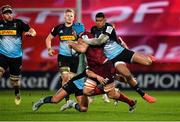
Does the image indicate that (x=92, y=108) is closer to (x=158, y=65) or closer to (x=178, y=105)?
(x=178, y=105)

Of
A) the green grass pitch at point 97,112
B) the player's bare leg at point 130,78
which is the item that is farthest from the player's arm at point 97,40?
the green grass pitch at point 97,112

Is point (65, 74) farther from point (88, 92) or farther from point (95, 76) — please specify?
point (95, 76)

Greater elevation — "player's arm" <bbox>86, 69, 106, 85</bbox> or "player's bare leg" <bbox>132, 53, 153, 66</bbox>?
"player's bare leg" <bbox>132, 53, 153, 66</bbox>

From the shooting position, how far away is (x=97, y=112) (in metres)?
13.5

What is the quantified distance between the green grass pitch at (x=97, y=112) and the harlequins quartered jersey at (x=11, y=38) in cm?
109

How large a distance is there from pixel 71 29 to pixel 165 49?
17.8 ft

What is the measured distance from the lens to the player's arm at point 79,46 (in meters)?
12.2

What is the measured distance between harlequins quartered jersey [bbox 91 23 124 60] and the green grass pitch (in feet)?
3.58

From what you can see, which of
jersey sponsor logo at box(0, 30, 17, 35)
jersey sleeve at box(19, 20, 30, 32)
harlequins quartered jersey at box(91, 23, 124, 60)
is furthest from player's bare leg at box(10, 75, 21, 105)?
harlequins quartered jersey at box(91, 23, 124, 60)

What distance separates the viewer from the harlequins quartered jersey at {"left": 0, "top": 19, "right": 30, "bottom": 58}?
14.9m

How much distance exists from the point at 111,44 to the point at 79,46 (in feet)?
3.27

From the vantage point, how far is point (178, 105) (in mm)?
15312

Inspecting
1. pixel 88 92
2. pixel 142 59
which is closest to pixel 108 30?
pixel 142 59

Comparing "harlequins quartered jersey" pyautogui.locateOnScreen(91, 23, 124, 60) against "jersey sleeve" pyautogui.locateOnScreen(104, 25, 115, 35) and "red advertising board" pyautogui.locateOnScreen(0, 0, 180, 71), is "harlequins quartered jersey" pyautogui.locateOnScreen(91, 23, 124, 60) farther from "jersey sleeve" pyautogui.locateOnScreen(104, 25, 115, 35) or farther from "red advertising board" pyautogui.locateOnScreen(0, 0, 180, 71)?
"red advertising board" pyautogui.locateOnScreen(0, 0, 180, 71)
